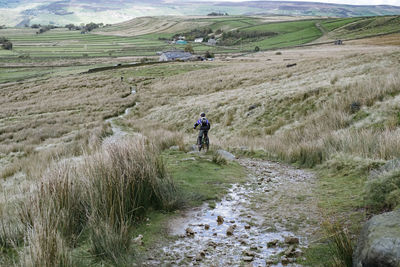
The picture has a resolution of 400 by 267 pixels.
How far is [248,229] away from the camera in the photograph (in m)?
5.64

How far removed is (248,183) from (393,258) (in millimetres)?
5109

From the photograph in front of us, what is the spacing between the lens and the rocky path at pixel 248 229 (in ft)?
15.3

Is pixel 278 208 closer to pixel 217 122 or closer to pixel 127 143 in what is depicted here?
pixel 127 143

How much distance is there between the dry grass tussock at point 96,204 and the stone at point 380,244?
107 inches

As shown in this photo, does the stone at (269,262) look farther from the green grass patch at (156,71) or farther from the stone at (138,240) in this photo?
the green grass patch at (156,71)

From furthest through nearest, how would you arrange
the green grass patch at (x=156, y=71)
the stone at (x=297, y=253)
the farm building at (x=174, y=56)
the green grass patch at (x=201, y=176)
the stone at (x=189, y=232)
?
the farm building at (x=174, y=56) → the green grass patch at (x=156, y=71) → the green grass patch at (x=201, y=176) → the stone at (x=189, y=232) → the stone at (x=297, y=253)

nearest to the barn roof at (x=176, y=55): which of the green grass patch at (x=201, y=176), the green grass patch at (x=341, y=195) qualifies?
the green grass patch at (x=201, y=176)

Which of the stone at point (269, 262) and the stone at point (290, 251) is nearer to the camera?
the stone at point (269, 262)

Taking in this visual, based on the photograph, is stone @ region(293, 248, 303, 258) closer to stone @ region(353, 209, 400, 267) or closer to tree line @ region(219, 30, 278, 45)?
stone @ region(353, 209, 400, 267)

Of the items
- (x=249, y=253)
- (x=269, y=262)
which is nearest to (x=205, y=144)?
(x=249, y=253)

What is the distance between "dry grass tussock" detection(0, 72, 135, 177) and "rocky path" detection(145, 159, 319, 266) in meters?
4.22

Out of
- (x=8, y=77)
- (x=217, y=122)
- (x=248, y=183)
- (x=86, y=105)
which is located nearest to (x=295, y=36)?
(x=8, y=77)

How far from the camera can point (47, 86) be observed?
61.2 metres

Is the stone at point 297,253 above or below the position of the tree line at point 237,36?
below
